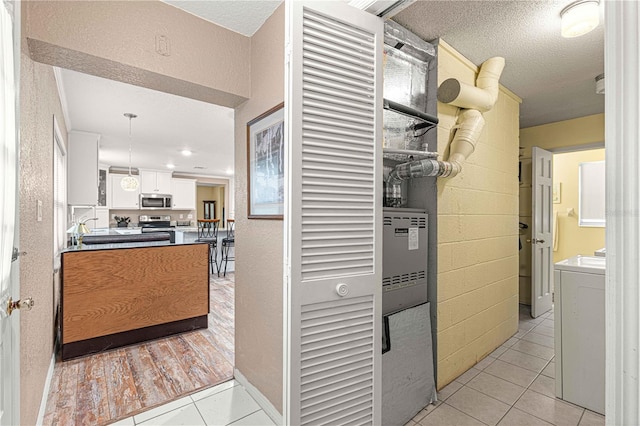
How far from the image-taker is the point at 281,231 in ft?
5.93

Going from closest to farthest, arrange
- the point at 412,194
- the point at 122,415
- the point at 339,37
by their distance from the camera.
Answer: the point at 339,37
the point at 122,415
the point at 412,194

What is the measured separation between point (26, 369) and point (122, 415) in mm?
691

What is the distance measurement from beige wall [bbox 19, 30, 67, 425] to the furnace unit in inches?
72.7

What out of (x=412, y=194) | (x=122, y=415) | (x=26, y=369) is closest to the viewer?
(x=26, y=369)

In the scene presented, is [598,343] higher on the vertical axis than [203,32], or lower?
lower

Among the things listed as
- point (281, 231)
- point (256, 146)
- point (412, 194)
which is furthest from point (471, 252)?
point (256, 146)

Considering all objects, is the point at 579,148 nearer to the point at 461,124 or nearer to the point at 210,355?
the point at 461,124

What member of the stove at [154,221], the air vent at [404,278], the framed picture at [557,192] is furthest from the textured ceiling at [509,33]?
the stove at [154,221]

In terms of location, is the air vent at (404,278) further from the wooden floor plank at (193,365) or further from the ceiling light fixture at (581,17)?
the ceiling light fixture at (581,17)

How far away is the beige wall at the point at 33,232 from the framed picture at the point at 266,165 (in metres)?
1.15

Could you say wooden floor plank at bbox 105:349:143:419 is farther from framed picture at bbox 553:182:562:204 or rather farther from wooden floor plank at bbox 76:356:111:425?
framed picture at bbox 553:182:562:204

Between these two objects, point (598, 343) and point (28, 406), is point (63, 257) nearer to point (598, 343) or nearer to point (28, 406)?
point (28, 406)

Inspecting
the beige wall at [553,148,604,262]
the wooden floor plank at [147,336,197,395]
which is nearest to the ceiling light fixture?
the wooden floor plank at [147,336,197,395]

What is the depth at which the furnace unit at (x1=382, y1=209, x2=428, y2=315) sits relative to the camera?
6.24ft
